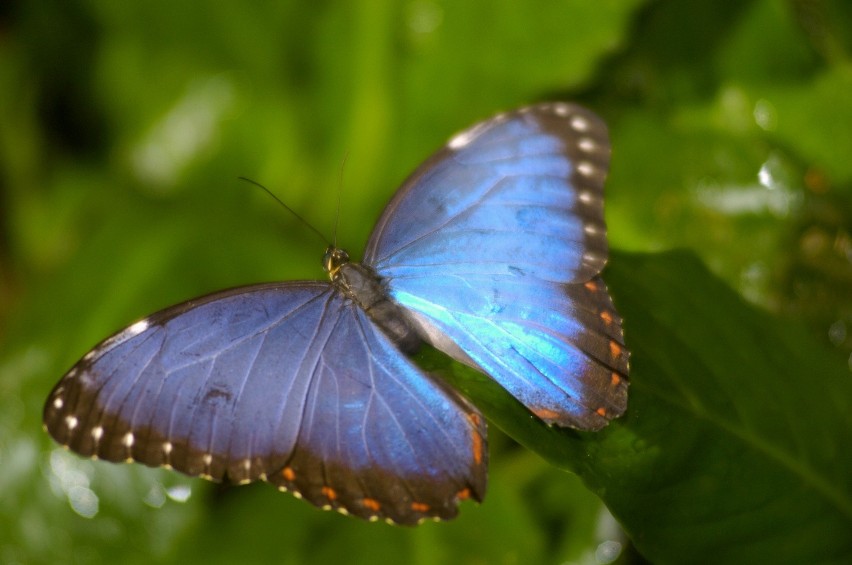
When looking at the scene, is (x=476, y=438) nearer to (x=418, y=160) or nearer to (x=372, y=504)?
(x=372, y=504)

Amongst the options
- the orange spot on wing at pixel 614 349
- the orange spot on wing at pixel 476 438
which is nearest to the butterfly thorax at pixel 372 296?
the orange spot on wing at pixel 476 438

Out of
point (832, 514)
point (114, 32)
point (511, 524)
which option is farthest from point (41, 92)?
point (832, 514)

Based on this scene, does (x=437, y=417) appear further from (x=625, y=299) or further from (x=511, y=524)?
(x=511, y=524)

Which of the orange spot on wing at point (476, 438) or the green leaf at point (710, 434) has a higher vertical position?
the orange spot on wing at point (476, 438)

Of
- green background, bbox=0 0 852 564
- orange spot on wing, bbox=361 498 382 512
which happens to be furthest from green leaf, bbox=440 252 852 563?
→ orange spot on wing, bbox=361 498 382 512

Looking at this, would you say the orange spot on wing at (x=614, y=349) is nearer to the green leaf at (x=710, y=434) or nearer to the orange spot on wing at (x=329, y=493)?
the green leaf at (x=710, y=434)

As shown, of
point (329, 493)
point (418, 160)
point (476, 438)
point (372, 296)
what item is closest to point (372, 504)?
point (329, 493)
